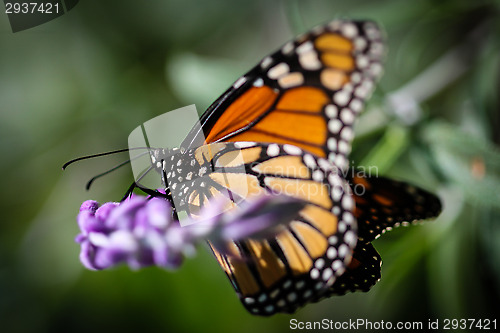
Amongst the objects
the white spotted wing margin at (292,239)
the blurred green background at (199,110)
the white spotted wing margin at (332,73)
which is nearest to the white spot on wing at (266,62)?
the white spotted wing margin at (332,73)

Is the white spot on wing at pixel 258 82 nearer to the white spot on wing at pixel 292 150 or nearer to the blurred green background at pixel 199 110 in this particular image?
the white spot on wing at pixel 292 150

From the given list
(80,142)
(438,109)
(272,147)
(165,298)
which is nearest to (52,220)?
(80,142)

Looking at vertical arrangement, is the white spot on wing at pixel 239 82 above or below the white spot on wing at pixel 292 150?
above

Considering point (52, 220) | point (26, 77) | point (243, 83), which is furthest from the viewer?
point (26, 77)

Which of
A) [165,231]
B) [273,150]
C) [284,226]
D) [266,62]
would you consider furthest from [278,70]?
[165,231]

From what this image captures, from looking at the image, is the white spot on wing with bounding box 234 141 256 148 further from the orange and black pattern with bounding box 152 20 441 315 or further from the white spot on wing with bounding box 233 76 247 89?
the white spot on wing with bounding box 233 76 247 89

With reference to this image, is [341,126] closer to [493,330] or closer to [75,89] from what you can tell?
[493,330]
